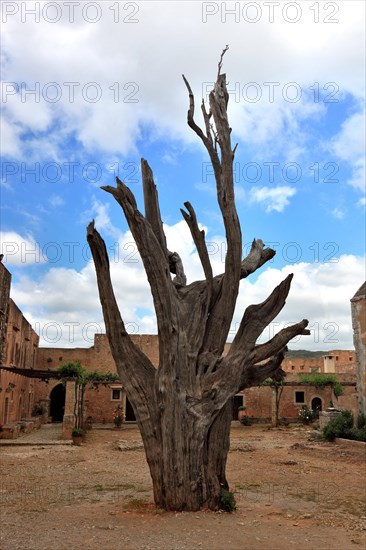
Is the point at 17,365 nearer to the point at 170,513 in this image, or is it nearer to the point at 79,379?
the point at 79,379

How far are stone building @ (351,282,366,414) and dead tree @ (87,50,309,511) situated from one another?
12891mm

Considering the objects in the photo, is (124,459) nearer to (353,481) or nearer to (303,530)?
(353,481)

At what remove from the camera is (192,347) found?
8.15 metres

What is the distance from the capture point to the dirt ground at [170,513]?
247 inches

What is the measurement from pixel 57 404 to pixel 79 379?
1391 cm

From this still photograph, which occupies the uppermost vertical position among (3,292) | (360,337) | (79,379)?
(3,292)

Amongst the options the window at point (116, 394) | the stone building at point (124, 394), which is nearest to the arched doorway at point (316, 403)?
the stone building at point (124, 394)

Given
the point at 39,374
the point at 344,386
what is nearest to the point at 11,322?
the point at 39,374

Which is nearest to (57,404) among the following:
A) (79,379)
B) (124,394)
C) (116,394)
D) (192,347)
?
(116,394)

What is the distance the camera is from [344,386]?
109 feet

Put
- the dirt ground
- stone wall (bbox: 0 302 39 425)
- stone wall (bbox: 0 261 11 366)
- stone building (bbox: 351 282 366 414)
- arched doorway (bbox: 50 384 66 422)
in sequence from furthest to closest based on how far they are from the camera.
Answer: arched doorway (bbox: 50 384 66 422), stone wall (bbox: 0 302 39 425), stone building (bbox: 351 282 366 414), stone wall (bbox: 0 261 11 366), the dirt ground

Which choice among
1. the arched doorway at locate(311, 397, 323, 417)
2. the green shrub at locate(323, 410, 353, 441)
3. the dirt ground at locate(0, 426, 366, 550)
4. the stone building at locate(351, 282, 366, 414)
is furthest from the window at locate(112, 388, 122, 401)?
the stone building at locate(351, 282, 366, 414)

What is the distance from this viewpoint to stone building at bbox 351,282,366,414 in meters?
20.2

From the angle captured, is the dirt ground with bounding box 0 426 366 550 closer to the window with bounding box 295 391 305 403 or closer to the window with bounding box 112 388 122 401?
the window with bounding box 112 388 122 401
